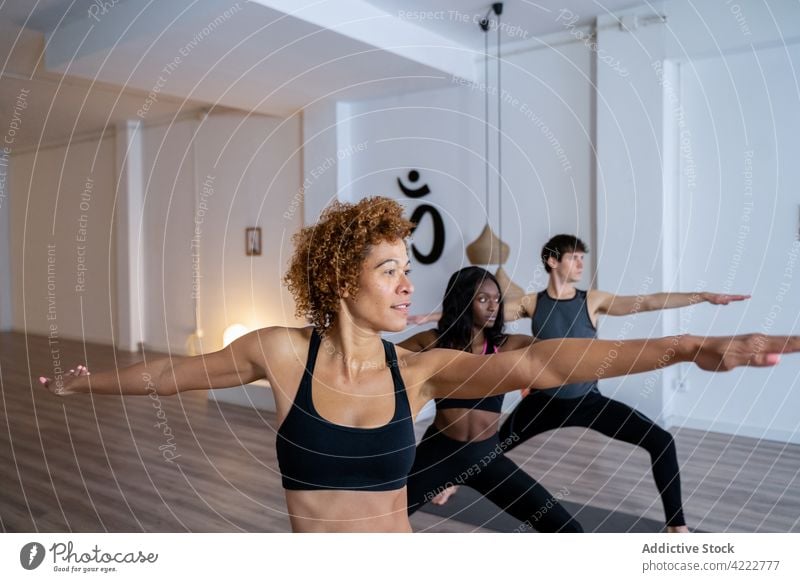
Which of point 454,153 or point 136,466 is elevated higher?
point 454,153

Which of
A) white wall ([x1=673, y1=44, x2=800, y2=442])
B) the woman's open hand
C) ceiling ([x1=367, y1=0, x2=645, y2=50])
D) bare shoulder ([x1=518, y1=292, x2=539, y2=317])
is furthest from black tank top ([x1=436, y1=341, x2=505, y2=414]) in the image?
ceiling ([x1=367, y1=0, x2=645, y2=50])

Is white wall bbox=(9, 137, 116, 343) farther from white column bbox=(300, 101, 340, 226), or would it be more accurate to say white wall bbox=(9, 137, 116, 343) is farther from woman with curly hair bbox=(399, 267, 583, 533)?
woman with curly hair bbox=(399, 267, 583, 533)

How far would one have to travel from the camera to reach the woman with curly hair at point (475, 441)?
249 centimetres

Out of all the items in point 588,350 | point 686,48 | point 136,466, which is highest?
point 686,48

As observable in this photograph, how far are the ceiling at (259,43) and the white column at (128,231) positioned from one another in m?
2.46

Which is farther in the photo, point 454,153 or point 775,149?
point 454,153

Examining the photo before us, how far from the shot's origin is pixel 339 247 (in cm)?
165

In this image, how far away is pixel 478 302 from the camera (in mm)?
2832

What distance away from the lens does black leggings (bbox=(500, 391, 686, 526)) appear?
3016 millimetres

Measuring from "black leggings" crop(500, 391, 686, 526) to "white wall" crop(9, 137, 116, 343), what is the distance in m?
7.04
